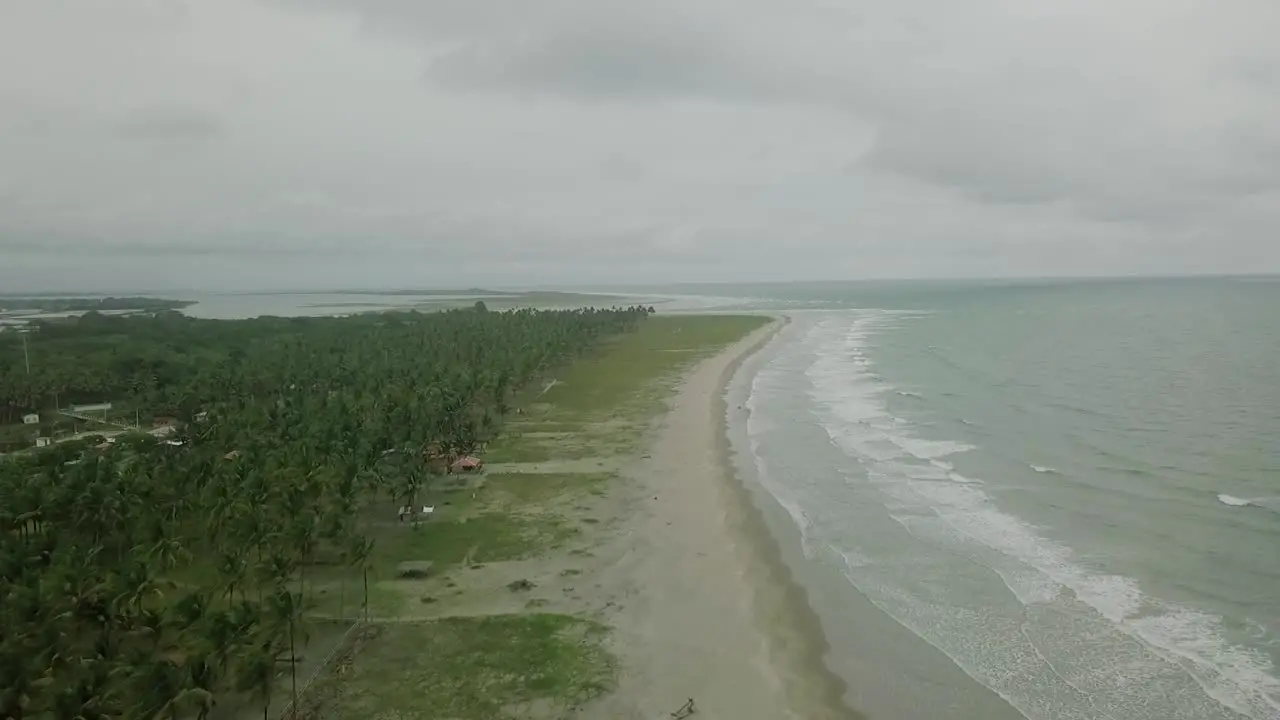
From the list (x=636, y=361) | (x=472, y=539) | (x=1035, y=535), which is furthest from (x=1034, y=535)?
(x=636, y=361)

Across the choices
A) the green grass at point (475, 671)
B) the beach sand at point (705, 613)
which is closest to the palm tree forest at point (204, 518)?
the green grass at point (475, 671)

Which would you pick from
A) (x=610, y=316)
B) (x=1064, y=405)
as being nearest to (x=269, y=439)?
(x=1064, y=405)

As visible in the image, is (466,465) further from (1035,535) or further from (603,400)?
(1035,535)

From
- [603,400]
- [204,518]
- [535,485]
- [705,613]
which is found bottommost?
[705,613]

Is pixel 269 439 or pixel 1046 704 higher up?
pixel 269 439

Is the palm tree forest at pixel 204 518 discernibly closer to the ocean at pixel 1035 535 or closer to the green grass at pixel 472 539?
the green grass at pixel 472 539

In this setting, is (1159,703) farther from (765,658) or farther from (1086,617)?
(765,658)

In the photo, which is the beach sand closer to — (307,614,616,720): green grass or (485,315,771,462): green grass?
(307,614,616,720): green grass

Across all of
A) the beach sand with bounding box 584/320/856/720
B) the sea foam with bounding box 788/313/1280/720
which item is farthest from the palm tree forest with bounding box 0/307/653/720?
the sea foam with bounding box 788/313/1280/720

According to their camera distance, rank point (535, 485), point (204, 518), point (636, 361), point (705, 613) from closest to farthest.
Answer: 1. point (705, 613)
2. point (204, 518)
3. point (535, 485)
4. point (636, 361)
